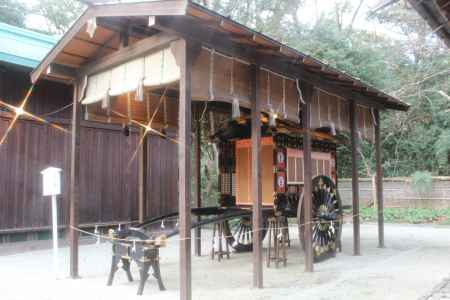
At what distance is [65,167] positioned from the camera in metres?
10.9

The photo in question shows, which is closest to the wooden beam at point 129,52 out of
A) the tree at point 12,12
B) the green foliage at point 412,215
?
the green foliage at point 412,215

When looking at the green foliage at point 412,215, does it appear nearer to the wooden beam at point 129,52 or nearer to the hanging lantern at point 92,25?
the wooden beam at point 129,52

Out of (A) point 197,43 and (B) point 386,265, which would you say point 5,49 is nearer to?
(A) point 197,43

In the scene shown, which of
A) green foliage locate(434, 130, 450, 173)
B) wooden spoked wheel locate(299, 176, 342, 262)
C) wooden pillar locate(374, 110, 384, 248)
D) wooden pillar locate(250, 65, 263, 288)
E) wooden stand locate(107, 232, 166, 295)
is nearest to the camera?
wooden stand locate(107, 232, 166, 295)

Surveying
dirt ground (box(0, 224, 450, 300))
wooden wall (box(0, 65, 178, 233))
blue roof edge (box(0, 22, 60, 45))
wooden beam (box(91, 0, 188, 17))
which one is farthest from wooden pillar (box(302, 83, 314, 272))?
blue roof edge (box(0, 22, 60, 45))

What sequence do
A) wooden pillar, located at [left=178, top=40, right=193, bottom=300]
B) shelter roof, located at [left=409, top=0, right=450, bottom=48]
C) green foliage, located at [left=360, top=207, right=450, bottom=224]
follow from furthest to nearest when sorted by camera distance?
green foliage, located at [left=360, top=207, right=450, bottom=224]
wooden pillar, located at [left=178, top=40, right=193, bottom=300]
shelter roof, located at [left=409, top=0, right=450, bottom=48]

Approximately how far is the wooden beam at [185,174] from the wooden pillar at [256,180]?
144cm

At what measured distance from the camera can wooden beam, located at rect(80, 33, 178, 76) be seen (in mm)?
5898

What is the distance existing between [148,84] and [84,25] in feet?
4.56

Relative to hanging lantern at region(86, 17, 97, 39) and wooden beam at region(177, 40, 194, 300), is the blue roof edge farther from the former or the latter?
wooden beam at region(177, 40, 194, 300)

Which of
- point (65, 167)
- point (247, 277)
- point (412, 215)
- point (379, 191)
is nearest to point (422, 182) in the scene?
point (412, 215)

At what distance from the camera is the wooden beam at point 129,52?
5898mm

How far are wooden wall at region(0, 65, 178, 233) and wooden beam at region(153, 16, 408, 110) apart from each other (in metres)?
5.95

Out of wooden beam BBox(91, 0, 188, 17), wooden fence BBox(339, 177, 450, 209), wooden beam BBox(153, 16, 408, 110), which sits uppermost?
wooden beam BBox(91, 0, 188, 17)
